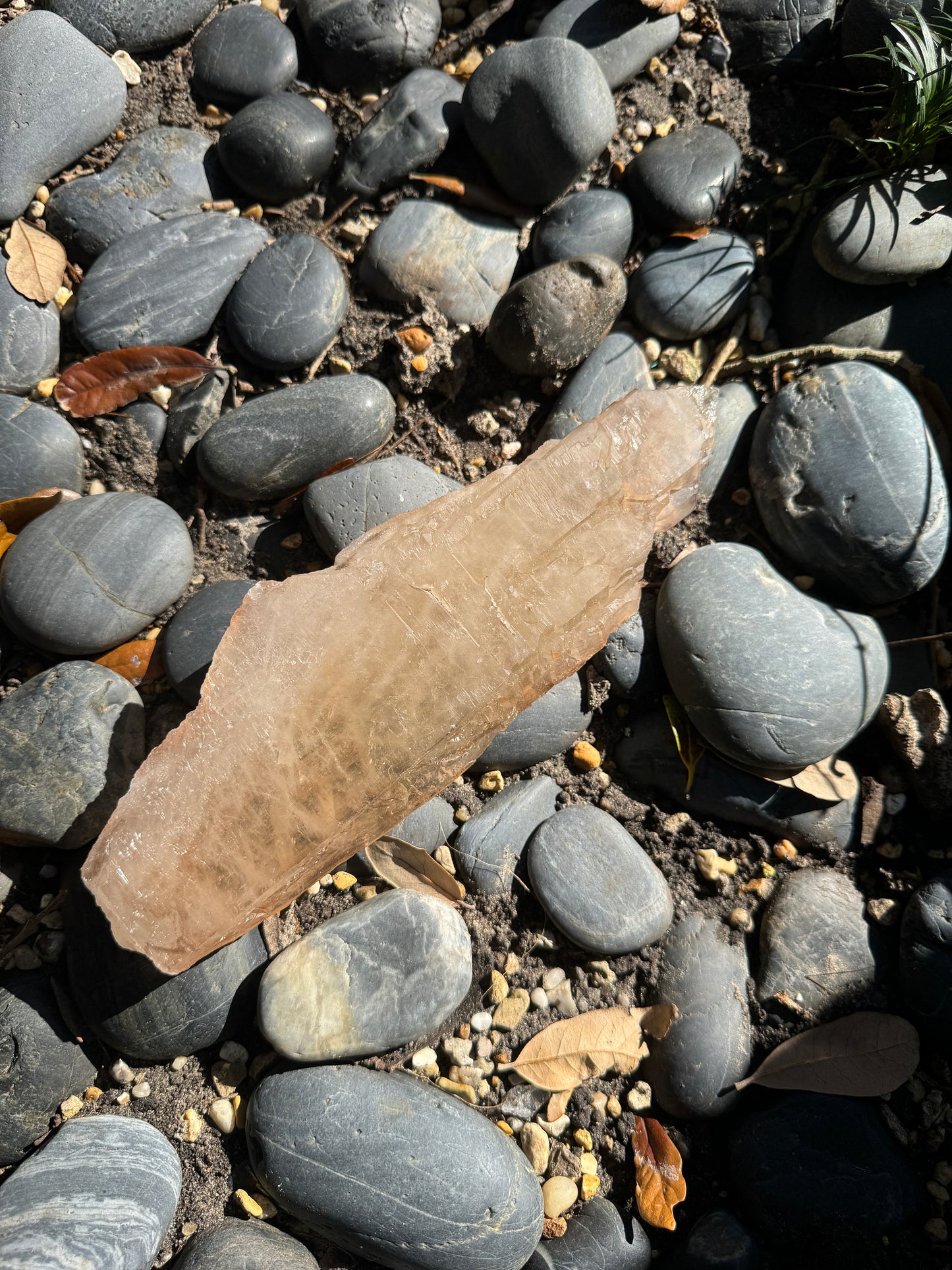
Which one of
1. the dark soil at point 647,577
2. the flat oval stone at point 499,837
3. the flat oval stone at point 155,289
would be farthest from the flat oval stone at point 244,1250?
the flat oval stone at point 155,289

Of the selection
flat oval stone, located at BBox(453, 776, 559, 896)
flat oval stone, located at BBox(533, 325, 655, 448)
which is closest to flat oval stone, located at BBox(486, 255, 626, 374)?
flat oval stone, located at BBox(533, 325, 655, 448)

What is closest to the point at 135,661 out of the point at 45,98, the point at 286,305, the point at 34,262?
the point at 286,305

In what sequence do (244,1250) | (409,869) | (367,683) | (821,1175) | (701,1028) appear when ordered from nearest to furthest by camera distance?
(367,683), (244,1250), (821,1175), (701,1028), (409,869)

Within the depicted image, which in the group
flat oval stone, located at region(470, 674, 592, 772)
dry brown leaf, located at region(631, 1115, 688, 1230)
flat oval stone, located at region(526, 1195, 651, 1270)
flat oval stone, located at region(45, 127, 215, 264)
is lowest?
flat oval stone, located at region(526, 1195, 651, 1270)

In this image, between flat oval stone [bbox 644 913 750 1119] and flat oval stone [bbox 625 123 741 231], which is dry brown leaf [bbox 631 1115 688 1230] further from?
flat oval stone [bbox 625 123 741 231]

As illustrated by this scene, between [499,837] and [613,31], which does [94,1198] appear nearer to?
[499,837]

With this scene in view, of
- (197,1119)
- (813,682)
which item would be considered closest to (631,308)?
(813,682)
